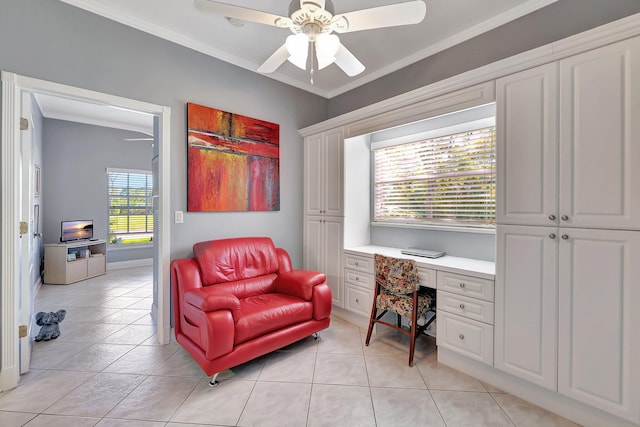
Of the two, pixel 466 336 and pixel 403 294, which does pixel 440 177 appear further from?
pixel 466 336

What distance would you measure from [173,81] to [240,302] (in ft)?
7.23

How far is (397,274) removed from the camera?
2.43 m

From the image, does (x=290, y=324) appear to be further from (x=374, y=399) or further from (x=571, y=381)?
(x=571, y=381)

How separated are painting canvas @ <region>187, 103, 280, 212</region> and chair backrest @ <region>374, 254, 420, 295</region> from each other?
1563 millimetres

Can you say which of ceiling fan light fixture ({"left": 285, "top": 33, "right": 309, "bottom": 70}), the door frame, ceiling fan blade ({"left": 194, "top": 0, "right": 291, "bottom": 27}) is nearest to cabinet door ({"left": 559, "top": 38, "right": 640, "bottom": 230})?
ceiling fan light fixture ({"left": 285, "top": 33, "right": 309, "bottom": 70})

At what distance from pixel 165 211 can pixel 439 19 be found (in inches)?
119

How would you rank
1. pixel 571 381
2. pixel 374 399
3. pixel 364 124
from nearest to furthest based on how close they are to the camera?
pixel 571 381
pixel 374 399
pixel 364 124

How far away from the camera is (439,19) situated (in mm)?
2465

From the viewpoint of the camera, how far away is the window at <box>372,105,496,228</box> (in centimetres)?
249

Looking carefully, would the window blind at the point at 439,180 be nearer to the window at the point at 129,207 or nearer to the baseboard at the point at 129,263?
the baseboard at the point at 129,263

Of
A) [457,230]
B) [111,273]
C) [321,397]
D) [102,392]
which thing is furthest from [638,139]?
[111,273]

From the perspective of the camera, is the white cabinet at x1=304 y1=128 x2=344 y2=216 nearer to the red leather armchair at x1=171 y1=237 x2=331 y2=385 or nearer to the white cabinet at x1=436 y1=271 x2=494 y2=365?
the red leather armchair at x1=171 y1=237 x2=331 y2=385

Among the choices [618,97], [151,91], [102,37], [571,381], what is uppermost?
[102,37]

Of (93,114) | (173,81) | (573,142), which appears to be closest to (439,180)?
(573,142)
